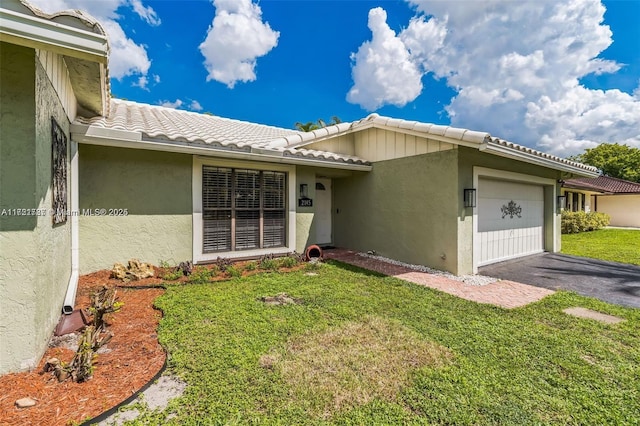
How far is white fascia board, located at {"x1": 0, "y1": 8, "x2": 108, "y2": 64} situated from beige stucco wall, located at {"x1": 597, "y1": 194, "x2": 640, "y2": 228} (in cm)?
3501

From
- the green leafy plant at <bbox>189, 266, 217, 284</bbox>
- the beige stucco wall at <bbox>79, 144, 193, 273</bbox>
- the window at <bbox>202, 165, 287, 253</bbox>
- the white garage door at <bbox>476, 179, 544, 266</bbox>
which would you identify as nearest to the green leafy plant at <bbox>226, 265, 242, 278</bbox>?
the green leafy plant at <bbox>189, 266, 217, 284</bbox>

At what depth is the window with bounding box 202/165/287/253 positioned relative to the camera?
25.7 feet

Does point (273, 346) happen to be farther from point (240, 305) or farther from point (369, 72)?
point (369, 72)

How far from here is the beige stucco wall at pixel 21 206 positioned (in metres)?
2.70

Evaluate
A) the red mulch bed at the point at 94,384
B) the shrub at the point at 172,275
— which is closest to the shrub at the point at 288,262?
the shrub at the point at 172,275

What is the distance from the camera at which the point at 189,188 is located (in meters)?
7.34

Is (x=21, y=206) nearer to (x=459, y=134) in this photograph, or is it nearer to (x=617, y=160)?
(x=459, y=134)

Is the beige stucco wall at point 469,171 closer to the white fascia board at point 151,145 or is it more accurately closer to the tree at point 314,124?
the white fascia board at point 151,145

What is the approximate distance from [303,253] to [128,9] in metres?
10.9

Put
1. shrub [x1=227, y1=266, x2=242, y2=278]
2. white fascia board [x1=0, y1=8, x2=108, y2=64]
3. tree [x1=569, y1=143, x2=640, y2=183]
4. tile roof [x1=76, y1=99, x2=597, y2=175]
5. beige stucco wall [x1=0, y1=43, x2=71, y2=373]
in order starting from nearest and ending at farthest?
white fascia board [x1=0, y1=8, x2=108, y2=64]
beige stucco wall [x1=0, y1=43, x2=71, y2=373]
tile roof [x1=76, y1=99, x2=597, y2=175]
shrub [x1=227, y1=266, x2=242, y2=278]
tree [x1=569, y1=143, x2=640, y2=183]

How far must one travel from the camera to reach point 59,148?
13.6 ft

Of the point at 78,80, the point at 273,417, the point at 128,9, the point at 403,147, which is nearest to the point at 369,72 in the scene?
the point at 403,147

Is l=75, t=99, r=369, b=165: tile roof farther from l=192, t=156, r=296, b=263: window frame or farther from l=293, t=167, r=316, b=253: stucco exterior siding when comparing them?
l=293, t=167, r=316, b=253: stucco exterior siding

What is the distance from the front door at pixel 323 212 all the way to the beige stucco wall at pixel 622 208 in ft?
92.8
